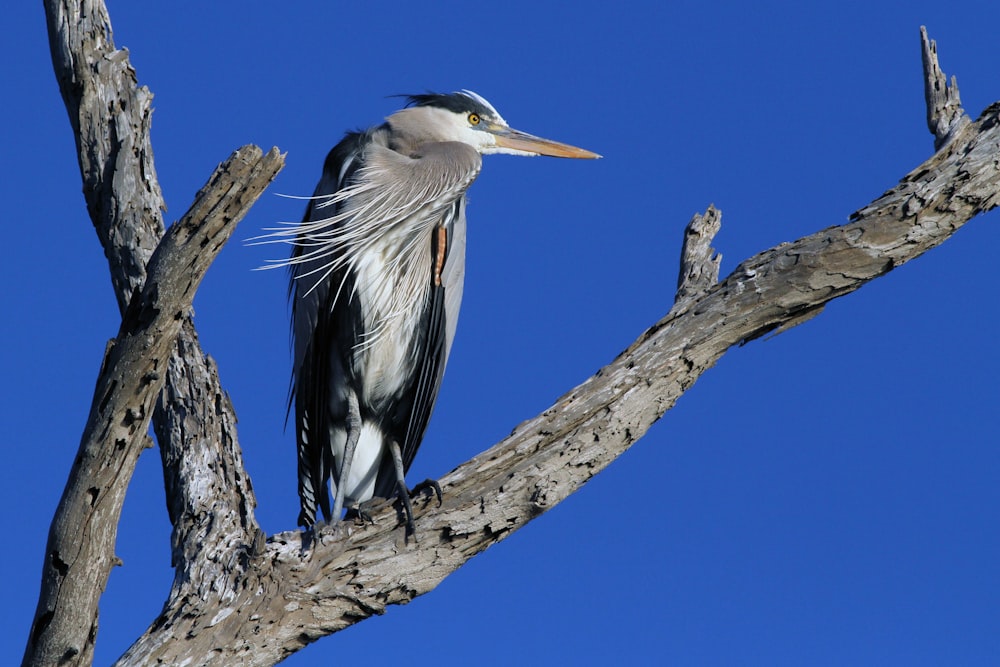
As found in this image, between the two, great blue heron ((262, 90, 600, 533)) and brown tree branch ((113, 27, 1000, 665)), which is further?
great blue heron ((262, 90, 600, 533))

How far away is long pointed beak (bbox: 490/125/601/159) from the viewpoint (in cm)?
470

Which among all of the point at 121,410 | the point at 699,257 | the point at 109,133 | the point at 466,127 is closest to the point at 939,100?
the point at 699,257

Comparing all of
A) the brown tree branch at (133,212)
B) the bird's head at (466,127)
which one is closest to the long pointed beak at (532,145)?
the bird's head at (466,127)

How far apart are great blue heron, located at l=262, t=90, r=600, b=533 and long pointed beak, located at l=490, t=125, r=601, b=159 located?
403 millimetres

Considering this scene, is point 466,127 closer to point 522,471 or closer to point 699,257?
point 699,257

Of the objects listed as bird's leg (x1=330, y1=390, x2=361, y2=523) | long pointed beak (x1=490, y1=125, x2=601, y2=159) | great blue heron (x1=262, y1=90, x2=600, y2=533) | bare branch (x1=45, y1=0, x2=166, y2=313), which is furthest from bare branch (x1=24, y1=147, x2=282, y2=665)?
long pointed beak (x1=490, y1=125, x2=601, y2=159)

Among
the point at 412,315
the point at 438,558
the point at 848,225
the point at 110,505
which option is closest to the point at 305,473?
the point at 412,315

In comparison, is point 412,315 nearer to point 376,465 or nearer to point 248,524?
point 376,465

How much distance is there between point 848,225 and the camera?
314 cm

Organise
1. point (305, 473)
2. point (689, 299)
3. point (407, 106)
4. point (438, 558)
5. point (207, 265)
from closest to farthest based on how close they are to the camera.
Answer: point (207, 265) < point (438, 558) < point (689, 299) < point (305, 473) < point (407, 106)

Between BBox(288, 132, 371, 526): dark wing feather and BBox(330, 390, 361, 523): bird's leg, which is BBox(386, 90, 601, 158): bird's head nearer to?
BBox(288, 132, 371, 526): dark wing feather

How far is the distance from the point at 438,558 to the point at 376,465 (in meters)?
1.19

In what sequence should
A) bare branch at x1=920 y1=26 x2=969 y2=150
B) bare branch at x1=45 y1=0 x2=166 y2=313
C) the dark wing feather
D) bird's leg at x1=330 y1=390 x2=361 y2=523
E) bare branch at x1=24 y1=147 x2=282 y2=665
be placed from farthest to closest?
the dark wing feather < bird's leg at x1=330 y1=390 x2=361 y2=523 < bare branch at x1=45 y1=0 x2=166 y2=313 < bare branch at x1=920 y1=26 x2=969 y2=150 < bare branch at x1=24 y1=147 x2=282 y2=665

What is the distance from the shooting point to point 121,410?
2443mm
